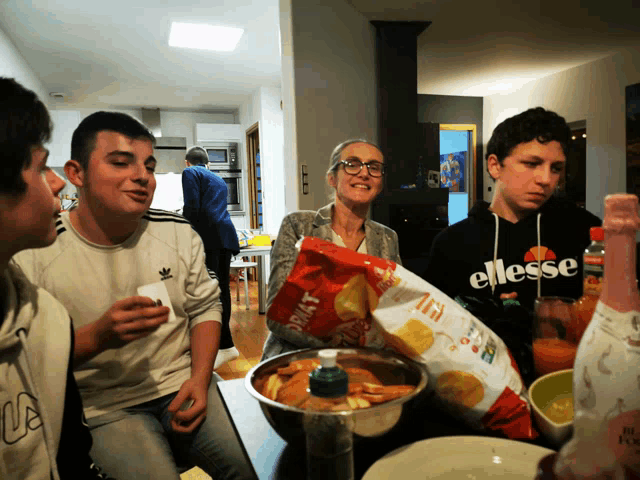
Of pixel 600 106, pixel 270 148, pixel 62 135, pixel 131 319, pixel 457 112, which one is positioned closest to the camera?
pixel 131 319

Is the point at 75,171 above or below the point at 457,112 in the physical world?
below

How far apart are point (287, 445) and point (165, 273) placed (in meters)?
0.71

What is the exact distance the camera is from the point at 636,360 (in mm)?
470

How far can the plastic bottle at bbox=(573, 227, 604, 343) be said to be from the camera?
697mm

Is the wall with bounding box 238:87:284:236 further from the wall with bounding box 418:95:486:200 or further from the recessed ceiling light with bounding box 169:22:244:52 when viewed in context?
the wall with bounding box 418:95:486:200

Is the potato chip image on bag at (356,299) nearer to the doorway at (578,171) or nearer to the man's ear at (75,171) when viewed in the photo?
the man's ear at (75,171)

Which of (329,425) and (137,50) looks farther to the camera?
(137,50)

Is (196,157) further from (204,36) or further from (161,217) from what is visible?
(161,217)

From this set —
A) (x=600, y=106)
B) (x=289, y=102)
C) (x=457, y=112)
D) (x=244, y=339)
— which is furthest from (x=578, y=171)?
(x=244, y=339)

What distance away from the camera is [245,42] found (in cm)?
411

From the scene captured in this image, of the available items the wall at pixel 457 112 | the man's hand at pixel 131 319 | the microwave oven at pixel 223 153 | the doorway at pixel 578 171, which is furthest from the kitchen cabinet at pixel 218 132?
the man's hand at pixel 131 319

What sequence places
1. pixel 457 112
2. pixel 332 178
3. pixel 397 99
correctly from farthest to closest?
pixel 457 112 < pixel 397 99 < pixel 332 178

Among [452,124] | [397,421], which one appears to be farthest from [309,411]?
[452,124]

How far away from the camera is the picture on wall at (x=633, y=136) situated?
191 inches
